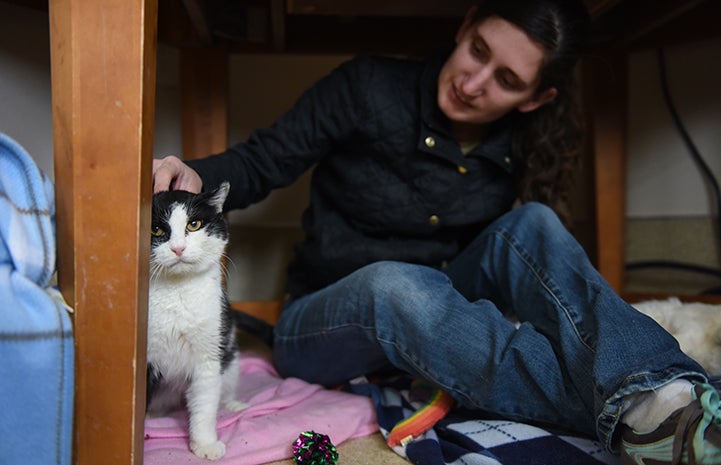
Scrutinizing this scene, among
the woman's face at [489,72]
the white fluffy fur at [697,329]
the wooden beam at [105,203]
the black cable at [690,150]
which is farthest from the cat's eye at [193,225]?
the black cable at [690,150]

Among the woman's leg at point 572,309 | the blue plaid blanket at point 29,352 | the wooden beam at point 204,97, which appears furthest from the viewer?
the wooden beam at point 204,97

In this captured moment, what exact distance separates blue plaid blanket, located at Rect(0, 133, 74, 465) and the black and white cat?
185 millimetres

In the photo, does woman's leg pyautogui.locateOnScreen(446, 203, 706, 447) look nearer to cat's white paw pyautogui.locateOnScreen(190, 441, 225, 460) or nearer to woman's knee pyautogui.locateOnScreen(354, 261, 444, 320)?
woman's knee pyautogui.locateOnScreen(354, 261, 444, 320)

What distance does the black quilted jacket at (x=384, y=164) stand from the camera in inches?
40.5

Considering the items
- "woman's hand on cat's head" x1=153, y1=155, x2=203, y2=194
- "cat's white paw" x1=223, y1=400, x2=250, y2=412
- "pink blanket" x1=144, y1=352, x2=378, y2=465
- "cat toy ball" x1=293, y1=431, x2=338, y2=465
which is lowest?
"cat's white paw" x1=223, y1=400, x2=250, y2=412

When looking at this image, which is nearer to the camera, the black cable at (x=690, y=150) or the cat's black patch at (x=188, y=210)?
the cat's black patch at (x=188, y=210)

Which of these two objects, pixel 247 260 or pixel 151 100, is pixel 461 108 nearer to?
pixel 151 100

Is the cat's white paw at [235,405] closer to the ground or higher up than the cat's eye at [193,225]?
closer to the ground

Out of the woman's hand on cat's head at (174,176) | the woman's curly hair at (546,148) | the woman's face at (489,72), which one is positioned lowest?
the woman's hand on cat's head at (174,176)

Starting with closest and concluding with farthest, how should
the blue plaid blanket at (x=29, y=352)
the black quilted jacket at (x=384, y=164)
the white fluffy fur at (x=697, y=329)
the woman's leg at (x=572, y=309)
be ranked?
the blue plaid blanket at (x=29, y=352)
the woman's leg at (x=572, y=309)
the white fluffy fur at (x=697, y=329)
the black quilted jacket at (x=384, y=164)

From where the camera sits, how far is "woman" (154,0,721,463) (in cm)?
63

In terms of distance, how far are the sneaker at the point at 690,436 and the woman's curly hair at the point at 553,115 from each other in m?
0.58

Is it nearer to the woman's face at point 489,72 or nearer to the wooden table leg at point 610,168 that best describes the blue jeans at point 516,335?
the woman's face at point 489,72

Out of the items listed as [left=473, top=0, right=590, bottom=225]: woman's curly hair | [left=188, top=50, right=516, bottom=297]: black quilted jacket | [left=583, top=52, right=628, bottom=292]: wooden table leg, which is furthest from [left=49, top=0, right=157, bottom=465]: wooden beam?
[left=583, top=52, right=628, bottom=292]: wooden table leg
